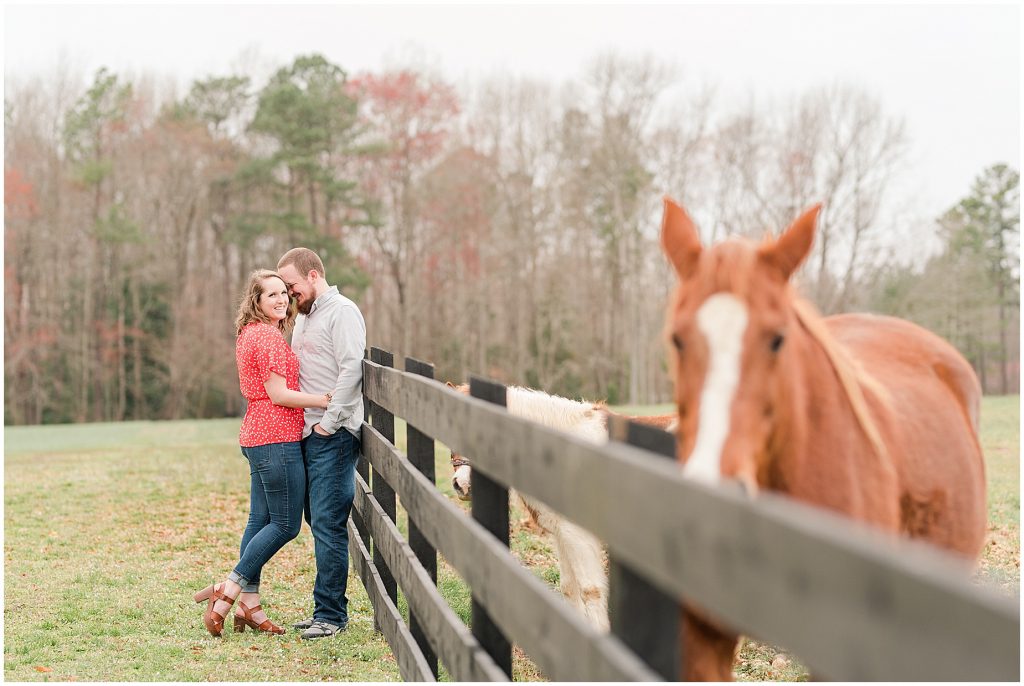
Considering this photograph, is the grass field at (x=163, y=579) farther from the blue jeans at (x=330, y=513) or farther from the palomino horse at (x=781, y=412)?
the palomino horse at (x=781, y=412)

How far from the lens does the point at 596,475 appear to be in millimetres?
2031

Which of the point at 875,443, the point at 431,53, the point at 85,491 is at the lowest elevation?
the point at 85,491

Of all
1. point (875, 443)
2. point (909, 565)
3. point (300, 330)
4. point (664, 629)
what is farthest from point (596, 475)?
Answer: point (300, 330)

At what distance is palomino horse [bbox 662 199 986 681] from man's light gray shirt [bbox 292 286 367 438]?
3.29 m

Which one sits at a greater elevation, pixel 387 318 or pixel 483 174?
pixel 483 174

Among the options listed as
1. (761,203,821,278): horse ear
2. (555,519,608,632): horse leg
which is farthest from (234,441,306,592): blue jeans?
(761,203,821,278): horse ear

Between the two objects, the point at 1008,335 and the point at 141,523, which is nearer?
the point at 141,523

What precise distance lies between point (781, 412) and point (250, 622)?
14.3ft

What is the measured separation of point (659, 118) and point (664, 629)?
42.7 meters

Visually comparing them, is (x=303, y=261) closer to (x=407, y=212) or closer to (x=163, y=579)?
(x=163, y=579)

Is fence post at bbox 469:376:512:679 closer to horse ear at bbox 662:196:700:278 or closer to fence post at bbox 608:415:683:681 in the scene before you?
horse ear at bbox 662:196:700:278

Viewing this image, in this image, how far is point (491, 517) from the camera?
3.29 meters

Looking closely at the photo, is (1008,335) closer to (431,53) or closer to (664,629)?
(431,53)

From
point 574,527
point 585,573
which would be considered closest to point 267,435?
point 574,527
